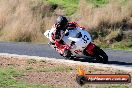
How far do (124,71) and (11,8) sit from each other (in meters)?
15.5

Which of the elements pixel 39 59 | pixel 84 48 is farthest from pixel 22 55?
pixel 84 48

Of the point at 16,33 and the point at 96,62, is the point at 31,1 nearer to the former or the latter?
the point at 16,33

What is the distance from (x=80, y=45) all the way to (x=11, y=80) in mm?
4054

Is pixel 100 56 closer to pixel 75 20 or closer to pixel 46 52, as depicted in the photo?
pixel 46 52

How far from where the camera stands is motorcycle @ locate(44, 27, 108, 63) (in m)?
15.8

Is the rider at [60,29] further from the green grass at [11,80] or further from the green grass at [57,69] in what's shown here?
the green grass at [11,80]

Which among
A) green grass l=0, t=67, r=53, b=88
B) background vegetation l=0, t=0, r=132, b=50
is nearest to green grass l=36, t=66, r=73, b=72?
green grass l=0, t=67, r=53, b=88

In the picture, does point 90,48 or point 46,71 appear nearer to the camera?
point 46,71

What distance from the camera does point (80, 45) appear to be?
51.8ft

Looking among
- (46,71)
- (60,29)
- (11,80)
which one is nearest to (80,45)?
(60,29)

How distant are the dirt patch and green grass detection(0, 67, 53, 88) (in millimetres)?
171

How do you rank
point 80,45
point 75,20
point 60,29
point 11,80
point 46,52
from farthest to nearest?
1. point 75,20
2. point 46,52
3. point 60,29
4. point 80,45
5. point 11,80

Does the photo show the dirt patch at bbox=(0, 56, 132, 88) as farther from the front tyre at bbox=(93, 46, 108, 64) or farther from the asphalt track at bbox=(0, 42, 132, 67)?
the asphalt track at bbox=(0, 42, 132, 67)

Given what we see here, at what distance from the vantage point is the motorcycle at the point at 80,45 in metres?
15.8
